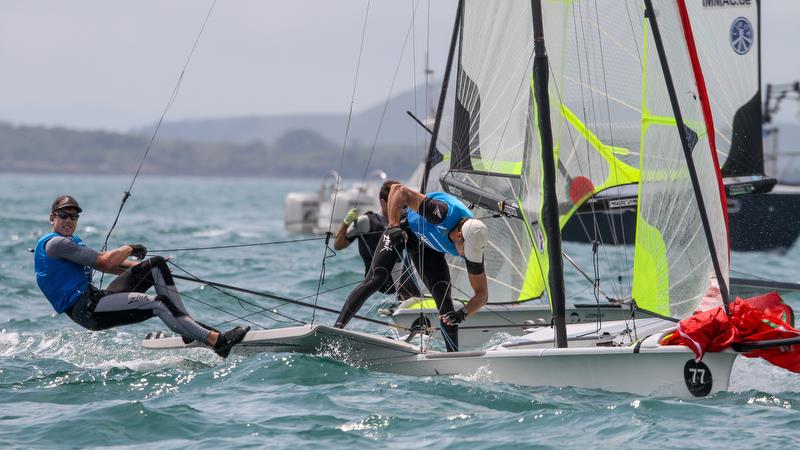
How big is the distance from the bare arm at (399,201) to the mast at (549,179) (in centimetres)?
86

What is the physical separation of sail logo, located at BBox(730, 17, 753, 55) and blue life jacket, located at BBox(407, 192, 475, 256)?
492cm

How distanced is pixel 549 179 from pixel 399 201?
992 millimetres

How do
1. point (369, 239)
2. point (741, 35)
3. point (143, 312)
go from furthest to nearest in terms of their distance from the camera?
1. point (741, 35)
2. point (369, 239)
3. point (143, 312)

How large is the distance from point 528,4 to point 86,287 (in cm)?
398

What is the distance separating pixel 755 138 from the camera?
37.7 feet

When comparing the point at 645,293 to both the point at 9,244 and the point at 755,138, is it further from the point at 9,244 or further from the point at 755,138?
the point at 9,244

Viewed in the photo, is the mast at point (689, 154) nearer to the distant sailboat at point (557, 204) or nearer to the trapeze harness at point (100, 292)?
the distant sailboat at point (557, 204)

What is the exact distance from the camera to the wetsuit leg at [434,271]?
7.93 metres

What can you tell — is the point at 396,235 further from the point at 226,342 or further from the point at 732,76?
the point at 732,76

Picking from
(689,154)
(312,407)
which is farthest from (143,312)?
(689,154)

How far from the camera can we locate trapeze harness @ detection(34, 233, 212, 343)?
24.7 feet

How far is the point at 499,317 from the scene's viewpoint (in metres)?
9.76

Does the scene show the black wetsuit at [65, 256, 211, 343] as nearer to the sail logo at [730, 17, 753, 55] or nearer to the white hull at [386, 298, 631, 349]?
the white hull at [386, 298, 631, 349]

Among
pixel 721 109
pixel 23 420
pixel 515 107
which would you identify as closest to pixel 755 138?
pixel 721 109
